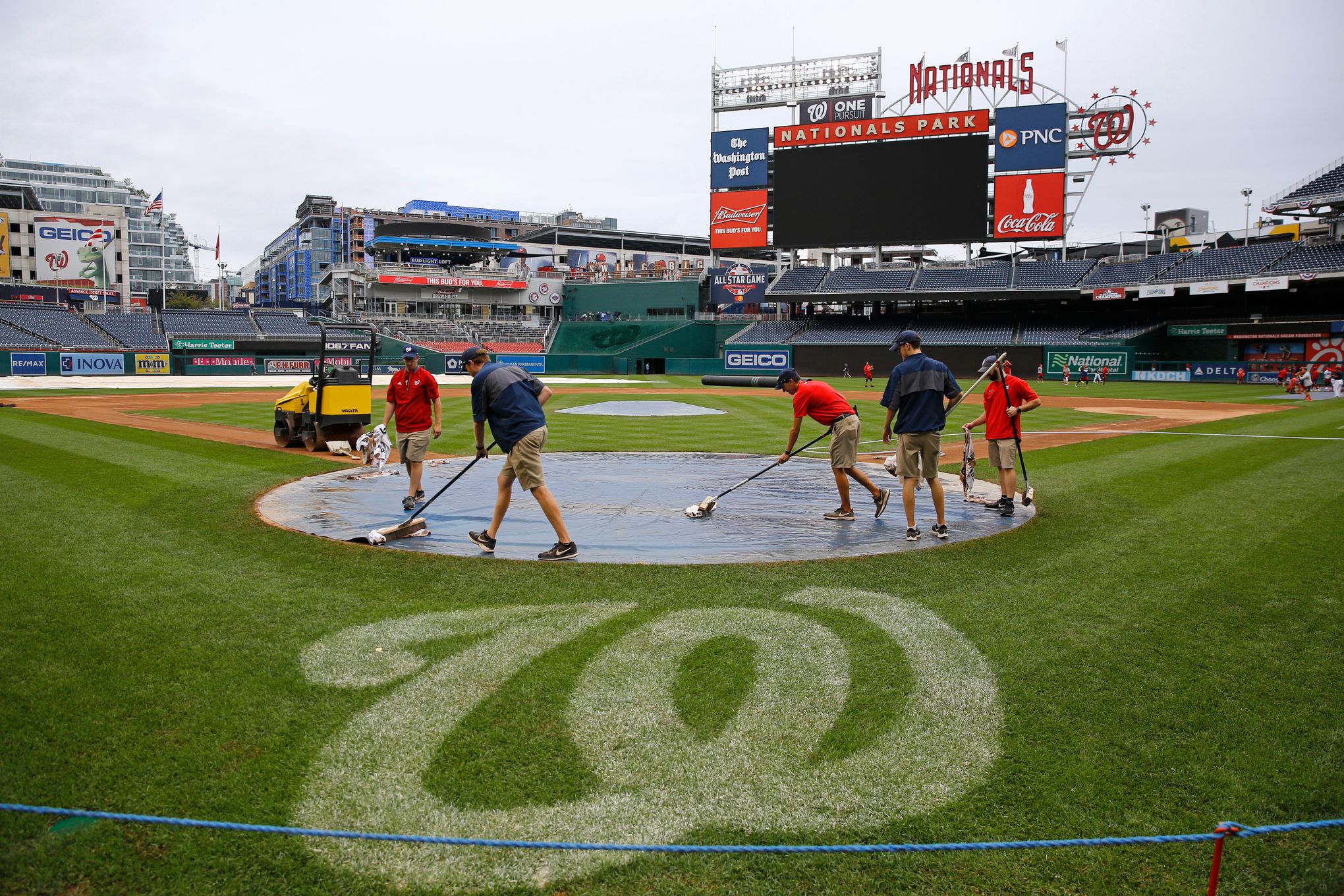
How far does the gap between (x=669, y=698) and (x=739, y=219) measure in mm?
61252

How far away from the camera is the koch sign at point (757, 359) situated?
205ft

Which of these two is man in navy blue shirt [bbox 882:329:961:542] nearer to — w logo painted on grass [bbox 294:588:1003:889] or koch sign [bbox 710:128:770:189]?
w logo painted on grass [bbox 294:588:1003:889]

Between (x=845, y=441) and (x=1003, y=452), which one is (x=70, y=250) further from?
(x=1003, y=452)

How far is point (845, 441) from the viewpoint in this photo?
1026 cm

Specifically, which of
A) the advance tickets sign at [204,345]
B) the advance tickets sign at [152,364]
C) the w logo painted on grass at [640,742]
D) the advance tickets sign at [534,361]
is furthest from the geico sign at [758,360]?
the w logo painted on grass at [640,742]

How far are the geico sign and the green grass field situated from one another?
5322 cm

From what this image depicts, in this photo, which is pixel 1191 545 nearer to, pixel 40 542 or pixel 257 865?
pixel 257 865

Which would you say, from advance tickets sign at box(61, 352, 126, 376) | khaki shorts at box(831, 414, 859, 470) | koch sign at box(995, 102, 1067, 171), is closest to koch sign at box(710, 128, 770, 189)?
koch sign at box(995, 102, 1067, 171)

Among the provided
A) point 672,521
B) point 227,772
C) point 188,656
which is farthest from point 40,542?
point 672,521

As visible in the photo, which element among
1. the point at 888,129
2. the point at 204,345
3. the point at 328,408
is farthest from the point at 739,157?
the point at 328,408

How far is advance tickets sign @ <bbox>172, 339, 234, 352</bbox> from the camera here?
57500 millimetres

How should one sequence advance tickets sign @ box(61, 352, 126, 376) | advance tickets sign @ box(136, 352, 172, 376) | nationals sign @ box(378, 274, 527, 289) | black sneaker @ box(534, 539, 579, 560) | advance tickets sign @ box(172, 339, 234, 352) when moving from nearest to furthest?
black sneaker @ box(534, 539, 579, 560) < advance tickets sign @ box(61, 352, 126, 376) < advance tickets sign @ box(136, 352, 172, 376) < advance tickets sign @ box(172, 339, 234, 352) < nationals sign @ box(378, 274, 527, 289)

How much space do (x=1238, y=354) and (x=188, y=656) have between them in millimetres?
61476

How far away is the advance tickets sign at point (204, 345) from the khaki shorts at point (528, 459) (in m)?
58.7
